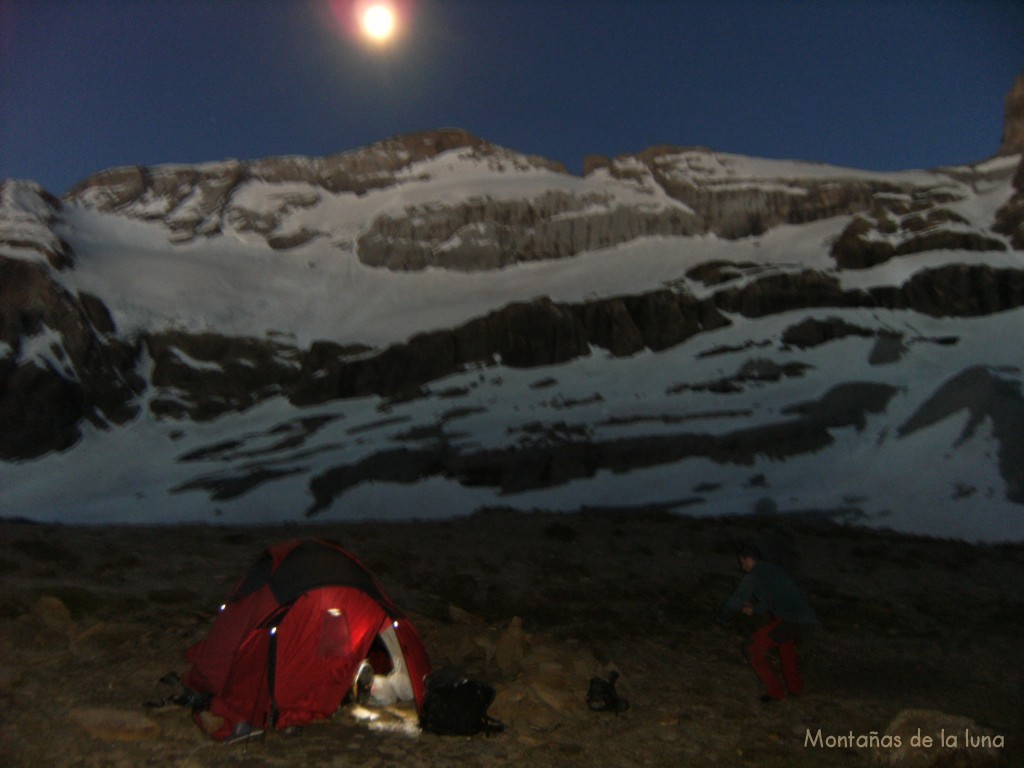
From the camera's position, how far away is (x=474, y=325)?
340 ft

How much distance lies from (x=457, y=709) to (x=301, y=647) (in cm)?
199

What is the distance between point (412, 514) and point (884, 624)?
45.9 m

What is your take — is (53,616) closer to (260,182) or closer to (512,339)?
(512,339)

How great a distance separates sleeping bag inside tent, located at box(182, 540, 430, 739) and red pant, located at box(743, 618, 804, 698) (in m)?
4.30

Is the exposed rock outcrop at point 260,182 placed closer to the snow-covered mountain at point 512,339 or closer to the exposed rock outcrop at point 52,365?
the snow-covered mountain at point 512,339

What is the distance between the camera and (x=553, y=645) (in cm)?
1204

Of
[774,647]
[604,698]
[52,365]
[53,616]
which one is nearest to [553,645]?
[604,698]

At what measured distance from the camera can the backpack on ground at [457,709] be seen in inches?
344

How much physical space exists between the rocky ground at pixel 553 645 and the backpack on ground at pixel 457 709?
16 cm

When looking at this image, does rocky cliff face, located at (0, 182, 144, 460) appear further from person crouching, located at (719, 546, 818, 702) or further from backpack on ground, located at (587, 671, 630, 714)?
person crouching, located at (719, 546, 818, 702)

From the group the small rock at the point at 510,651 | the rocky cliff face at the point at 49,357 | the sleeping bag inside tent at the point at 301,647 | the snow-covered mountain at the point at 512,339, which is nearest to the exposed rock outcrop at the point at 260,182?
the snow-covered mountain at the point at 512,339

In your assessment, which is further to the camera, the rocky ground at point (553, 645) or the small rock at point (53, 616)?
the small rock at point (53, 616)

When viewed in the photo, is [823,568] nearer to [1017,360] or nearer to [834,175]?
[1017,360]

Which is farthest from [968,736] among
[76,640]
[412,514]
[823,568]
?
[412,514]
